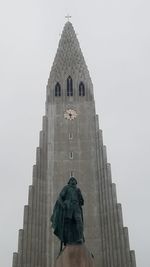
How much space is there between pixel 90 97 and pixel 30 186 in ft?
41.2

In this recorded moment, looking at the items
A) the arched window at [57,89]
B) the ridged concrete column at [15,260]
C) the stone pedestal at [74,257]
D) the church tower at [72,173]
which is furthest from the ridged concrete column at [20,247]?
the stone pedestal at [74,257]

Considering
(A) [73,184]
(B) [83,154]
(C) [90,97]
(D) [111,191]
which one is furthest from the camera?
(C) [90,97]

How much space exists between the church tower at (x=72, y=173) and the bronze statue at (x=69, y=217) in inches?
817

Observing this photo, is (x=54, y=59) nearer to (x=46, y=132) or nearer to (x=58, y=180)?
(x=46, y=132)

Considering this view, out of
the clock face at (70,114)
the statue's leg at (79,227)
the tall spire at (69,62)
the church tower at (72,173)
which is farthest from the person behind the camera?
the tall spire at (69,62)

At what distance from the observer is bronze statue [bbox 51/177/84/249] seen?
14508 mm

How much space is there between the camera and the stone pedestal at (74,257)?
13305mm

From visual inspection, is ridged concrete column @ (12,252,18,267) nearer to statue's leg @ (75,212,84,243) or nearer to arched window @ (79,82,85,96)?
arched window @ (79,82,85,96)

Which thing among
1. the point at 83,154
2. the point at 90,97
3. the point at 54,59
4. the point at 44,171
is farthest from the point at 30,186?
the point at 54,59

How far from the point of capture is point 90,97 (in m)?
46.5

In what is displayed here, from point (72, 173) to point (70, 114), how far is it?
704cm

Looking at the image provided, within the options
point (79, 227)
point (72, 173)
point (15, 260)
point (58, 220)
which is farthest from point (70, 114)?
point (79, 227)

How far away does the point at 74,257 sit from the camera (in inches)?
527

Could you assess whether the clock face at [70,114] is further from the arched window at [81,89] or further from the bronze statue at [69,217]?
the bronze statue at [69,217]
